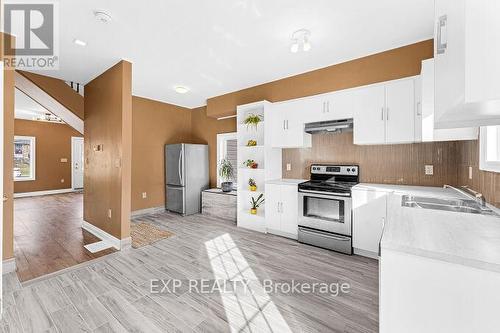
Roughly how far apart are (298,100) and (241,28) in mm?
1467

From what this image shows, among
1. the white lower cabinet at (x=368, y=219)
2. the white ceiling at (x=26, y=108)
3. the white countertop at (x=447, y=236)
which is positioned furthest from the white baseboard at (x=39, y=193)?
the white countertop at (x=447, y=236)

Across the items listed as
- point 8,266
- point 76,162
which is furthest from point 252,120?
point 76,162

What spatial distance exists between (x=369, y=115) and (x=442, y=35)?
83.7 inches

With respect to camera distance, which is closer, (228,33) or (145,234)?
(228,33)

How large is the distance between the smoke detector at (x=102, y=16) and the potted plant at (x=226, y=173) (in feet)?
10.8

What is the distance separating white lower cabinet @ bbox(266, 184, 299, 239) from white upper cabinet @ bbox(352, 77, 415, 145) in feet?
4.09

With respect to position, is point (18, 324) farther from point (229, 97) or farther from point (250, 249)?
point (229, 97)

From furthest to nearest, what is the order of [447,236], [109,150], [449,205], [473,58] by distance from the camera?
1. [109,150]
2. [449,205]
3. [447,236]
4. [473,58]

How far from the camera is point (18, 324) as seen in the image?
5.49ft

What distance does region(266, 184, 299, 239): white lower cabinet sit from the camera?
3385 millimetres

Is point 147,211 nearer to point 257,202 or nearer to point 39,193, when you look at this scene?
point 257,202

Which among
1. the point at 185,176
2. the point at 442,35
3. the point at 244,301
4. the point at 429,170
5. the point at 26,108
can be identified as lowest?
the point at 244,301

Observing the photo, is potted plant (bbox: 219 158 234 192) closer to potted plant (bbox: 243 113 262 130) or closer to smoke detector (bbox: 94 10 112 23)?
potted plant (bbox: 243 113 262 130)

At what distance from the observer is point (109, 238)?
3258 millimetres
